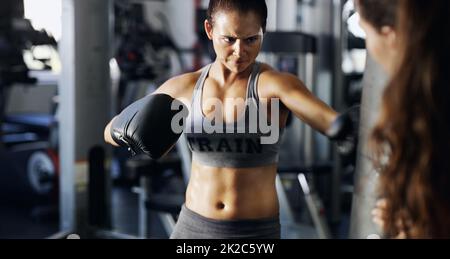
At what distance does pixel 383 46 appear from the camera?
1.27 meters

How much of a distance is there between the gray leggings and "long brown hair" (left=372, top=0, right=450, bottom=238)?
0.28 metres

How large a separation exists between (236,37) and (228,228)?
46 centimetres

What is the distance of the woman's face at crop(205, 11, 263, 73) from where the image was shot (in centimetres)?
137

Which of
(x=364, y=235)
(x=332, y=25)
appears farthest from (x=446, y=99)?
(x=332, y=25)

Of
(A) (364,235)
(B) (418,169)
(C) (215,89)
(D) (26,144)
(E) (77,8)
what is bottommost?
(D) (26,144)

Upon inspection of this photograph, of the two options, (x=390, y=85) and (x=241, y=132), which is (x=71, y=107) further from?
(x=390, y=85)

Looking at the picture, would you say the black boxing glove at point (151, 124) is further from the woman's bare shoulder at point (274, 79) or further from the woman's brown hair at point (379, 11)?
the woman's brown hair at point (379, 11)

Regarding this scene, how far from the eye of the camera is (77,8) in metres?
2.54

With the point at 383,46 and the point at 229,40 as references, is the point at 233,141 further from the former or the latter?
the point at 383,46

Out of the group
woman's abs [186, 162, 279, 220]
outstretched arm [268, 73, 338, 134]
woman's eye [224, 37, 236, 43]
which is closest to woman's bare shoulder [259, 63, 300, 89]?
outstretched arm [268, 73, 338, 134]

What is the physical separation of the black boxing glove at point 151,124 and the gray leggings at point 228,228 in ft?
0.63

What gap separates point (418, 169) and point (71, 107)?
1.79 m

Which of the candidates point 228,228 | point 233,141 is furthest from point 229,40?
point 228,228

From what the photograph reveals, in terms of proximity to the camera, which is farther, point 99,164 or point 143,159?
point 143,159
